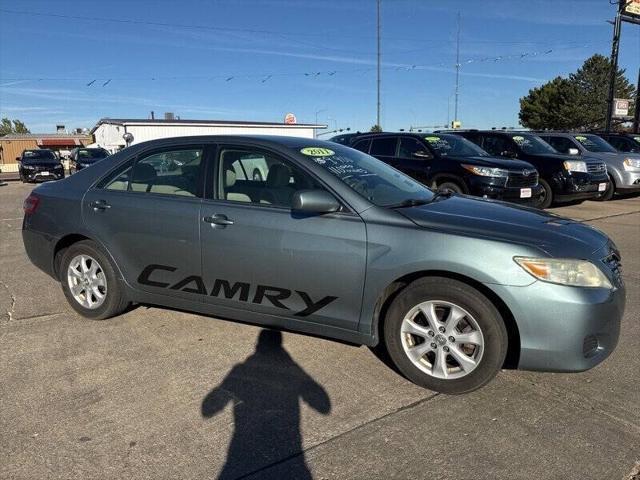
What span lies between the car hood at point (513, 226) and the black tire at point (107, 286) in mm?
2442

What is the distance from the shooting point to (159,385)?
3.37 meters

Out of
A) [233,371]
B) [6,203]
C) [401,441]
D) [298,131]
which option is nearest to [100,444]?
[233,371]

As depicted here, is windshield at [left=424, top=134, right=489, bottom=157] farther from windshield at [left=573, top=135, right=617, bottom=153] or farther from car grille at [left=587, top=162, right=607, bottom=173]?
windshield at [left=573, top=135, right=617, bottom=153]

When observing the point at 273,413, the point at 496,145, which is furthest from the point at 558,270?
the point at 496,145

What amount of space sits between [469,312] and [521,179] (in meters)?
7.30

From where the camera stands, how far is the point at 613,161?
13.3 meters

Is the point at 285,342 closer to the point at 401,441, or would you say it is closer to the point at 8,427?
the point at 401,441

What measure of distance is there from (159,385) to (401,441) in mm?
1577

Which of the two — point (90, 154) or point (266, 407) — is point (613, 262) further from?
point (90, 154)

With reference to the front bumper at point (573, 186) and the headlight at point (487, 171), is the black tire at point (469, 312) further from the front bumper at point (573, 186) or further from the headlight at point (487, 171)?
the front bumper at point (573, 186)

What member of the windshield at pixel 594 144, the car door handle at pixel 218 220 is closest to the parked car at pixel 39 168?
the windshield at pixel 594 144

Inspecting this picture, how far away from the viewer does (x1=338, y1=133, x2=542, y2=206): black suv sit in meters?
9.41

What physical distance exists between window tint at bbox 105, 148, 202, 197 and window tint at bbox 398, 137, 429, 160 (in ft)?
22.0

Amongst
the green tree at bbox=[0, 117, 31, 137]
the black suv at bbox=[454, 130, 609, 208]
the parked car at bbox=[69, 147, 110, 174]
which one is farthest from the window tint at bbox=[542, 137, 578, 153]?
the green tree at bbox=[0, 117, 31, 137]
